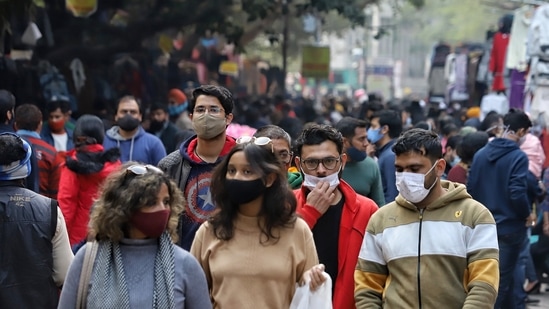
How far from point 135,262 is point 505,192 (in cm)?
548

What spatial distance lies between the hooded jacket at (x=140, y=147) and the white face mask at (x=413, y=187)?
456 cm

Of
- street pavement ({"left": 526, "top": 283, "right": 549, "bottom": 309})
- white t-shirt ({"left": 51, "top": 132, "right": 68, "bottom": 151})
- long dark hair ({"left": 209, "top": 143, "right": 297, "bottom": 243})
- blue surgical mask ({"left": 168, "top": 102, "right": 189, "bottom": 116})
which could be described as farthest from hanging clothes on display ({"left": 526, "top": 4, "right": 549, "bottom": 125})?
long dark hair ({"left": 209, "top": 143, "right": 297, "bottom": 243})

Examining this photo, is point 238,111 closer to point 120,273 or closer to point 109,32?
point 109,32

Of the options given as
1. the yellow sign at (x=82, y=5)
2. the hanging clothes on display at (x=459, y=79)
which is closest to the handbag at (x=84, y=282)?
the yellow sign at (x=82, y=5)

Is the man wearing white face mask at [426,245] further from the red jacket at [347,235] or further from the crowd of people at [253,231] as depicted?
the red jacket at [347,235]

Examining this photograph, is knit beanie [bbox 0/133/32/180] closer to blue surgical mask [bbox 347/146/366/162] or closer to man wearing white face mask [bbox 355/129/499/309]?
man wearing white face mask [bbox 355/129/499/309]

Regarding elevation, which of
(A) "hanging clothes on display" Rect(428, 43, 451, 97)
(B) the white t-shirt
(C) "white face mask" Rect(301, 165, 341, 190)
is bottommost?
(A) "hanging clothes on display" Rect(428, 43, 451, 97)

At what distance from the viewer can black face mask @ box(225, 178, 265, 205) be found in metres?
4.90

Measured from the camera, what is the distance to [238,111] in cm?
2523

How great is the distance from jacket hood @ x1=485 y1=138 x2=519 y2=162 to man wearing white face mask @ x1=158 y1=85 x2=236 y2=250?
3462mm

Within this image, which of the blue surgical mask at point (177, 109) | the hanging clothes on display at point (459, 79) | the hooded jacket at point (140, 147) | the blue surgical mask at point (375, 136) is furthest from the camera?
the hanging clothes on display at point (459, 79)

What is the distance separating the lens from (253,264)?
485cm

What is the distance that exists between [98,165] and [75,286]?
424 cm

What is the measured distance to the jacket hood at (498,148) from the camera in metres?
9.47
